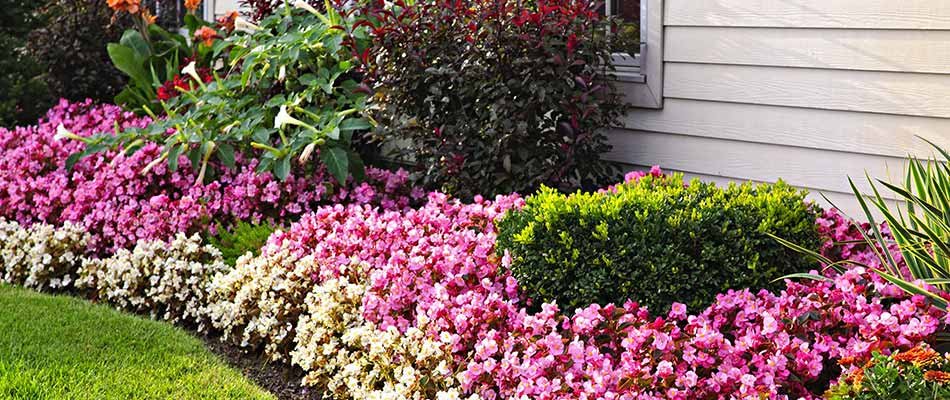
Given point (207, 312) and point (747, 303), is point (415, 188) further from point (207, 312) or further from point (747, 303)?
point (747, 303)

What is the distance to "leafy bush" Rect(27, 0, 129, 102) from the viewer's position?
354 inches

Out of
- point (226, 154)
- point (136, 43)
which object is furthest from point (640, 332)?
point (136, 43)

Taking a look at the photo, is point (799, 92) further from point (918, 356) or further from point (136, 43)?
point (136, 43)

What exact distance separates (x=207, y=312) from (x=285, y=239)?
1.65 feet

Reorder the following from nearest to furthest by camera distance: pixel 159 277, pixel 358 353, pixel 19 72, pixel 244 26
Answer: pixel 358 353 < pixel 159 277 < pixel 244 26 < pixel 19 72

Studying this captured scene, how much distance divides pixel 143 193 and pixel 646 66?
10.1 feet

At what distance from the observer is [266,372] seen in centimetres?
471

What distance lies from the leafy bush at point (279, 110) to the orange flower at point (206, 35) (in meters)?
0.55

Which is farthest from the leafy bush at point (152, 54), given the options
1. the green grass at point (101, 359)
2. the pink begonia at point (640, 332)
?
the pink begonia at point (640, 332)

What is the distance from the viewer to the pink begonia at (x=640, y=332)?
136 inches

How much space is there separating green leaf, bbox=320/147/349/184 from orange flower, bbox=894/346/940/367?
351 centimetres

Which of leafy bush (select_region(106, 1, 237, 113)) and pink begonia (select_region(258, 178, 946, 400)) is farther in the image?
A: leafy bush (select_region(106, 1, 237, 113))

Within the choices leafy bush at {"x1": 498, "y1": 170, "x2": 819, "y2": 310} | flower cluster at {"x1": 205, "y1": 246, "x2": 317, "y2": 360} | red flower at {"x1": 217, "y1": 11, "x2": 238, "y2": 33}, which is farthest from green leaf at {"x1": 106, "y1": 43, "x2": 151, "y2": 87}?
leafy bush at {"x1": 498, "y1": 170, "x2": 819, "y2": 310}

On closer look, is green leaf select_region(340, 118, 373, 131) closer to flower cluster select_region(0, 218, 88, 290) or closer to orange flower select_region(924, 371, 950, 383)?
flower cluster select_region(0, 218, 88, 290)
